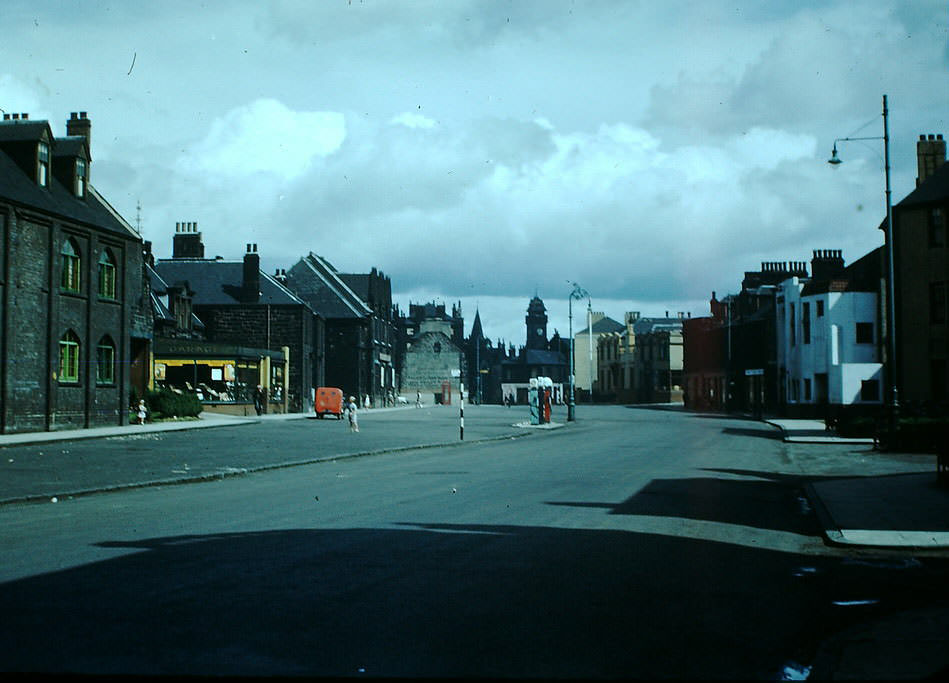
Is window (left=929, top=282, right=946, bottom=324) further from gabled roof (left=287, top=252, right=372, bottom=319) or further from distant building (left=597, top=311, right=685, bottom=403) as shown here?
distant building (left=597, top=311, right=685, bottom=403)

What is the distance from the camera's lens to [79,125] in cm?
4734

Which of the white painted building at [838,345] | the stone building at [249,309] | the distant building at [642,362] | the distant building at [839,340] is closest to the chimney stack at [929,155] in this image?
the distant building at [839,340]

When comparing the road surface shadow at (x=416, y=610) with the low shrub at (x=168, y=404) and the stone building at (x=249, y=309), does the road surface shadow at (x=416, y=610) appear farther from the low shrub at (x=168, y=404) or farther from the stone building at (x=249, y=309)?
Result: the stone building at (x=249, y=309)

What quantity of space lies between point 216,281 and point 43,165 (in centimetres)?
3688

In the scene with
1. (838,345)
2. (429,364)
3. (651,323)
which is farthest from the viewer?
(651,323)

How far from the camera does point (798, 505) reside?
16.8 meters

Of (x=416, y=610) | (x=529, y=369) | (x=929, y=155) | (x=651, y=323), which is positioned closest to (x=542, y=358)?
(x=529, y=369)

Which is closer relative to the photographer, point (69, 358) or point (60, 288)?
point (60, 288)

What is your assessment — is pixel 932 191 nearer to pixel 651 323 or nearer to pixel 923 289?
pixel 923 289

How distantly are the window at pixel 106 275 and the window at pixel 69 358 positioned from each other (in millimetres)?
2786

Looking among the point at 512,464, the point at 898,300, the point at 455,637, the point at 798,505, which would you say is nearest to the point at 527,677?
the point at 455,637

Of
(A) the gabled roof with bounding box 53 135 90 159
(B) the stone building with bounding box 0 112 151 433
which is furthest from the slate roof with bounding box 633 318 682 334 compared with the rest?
(A) the gabled roof with bounding box 53 135 90 159

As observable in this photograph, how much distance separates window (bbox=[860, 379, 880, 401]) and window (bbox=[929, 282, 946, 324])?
11565 millimetres

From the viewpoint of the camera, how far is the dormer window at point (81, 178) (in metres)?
41.4
